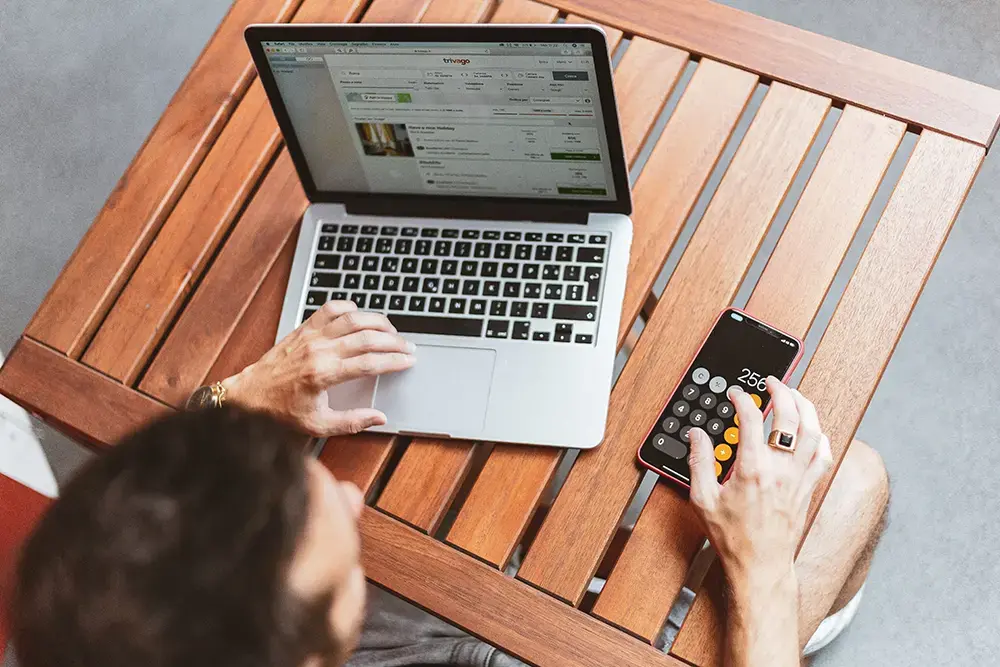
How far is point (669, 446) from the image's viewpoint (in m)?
0.89

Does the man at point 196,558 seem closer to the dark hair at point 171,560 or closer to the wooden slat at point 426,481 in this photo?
the dark hair at point 171,560

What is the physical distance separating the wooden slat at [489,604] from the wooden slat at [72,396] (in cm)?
30

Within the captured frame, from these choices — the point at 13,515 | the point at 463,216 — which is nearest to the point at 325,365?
the point at 463,216

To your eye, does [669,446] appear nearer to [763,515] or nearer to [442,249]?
[763,515]

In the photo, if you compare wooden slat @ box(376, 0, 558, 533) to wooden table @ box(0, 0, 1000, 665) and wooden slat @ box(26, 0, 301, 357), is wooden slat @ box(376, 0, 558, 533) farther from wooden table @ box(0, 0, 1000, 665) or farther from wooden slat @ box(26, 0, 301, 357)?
wooden slat @ box(26, 0, 301, 357)

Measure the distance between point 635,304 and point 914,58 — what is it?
111cm

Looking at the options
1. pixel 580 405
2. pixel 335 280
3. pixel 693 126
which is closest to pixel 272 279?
pixel 335 280

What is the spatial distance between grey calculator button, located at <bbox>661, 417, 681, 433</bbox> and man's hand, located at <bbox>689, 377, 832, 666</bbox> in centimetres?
3

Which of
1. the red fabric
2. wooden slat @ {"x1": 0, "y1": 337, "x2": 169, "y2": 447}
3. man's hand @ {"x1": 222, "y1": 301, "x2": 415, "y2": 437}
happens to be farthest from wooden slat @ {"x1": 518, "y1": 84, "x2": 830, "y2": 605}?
the red fabric

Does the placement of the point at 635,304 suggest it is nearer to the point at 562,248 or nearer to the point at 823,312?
the point at 562,248

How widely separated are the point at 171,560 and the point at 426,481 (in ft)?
1.42

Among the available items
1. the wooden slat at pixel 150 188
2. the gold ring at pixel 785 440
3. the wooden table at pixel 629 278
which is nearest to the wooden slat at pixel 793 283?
the wooden table at pixel 629 278

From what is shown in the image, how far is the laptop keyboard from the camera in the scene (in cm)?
94

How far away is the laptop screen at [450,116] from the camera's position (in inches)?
32.9
